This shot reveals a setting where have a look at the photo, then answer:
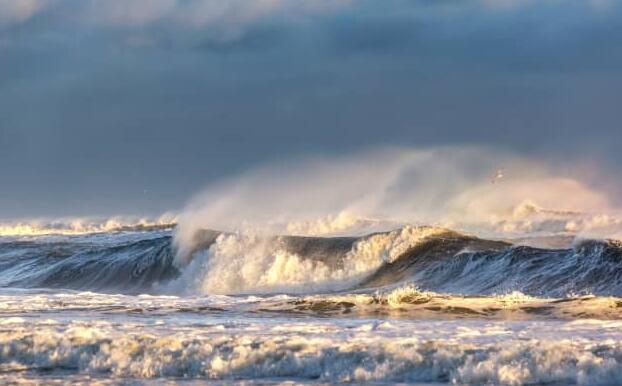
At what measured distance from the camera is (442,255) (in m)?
25.7

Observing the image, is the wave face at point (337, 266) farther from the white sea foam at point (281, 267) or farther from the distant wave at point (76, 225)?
the distant wave at point (76, 225)

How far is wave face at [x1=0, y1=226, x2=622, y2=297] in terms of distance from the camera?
71.3 ft

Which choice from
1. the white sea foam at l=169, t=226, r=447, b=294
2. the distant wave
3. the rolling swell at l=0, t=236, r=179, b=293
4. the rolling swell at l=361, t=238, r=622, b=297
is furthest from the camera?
the distant wave

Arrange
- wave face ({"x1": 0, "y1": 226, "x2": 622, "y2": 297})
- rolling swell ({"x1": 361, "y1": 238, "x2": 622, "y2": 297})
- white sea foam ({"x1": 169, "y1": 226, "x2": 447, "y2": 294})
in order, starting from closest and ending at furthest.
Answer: rolling swell ({"x1": 361, "y1": 238, "x2": 622, "y2": 297})
wave face ({"x1": 0, "y1": 226, "x2": 622, "y2": 297})
white sea foam ({"x1": 169, "y1": 226, "x2": 447, "y2": 294})

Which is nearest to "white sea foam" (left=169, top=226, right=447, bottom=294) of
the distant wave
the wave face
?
the wave face

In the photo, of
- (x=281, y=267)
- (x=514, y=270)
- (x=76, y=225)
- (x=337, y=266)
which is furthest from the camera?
(x=76, y=225)

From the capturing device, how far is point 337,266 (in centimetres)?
2705

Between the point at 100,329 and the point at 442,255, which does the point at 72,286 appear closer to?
the point at 442,255

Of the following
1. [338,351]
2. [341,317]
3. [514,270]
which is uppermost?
[514,270]

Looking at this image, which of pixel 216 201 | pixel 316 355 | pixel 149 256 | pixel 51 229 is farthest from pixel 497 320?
pixel 51 229

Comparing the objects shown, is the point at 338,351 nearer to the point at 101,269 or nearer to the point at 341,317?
the point at 341,317

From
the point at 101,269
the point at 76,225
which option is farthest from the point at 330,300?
the point at 76,225

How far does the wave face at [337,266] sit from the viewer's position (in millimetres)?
21719

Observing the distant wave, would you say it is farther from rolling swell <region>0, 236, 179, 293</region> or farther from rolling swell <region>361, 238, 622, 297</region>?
rolling swell <region>361, 238, 622, 297</region>
